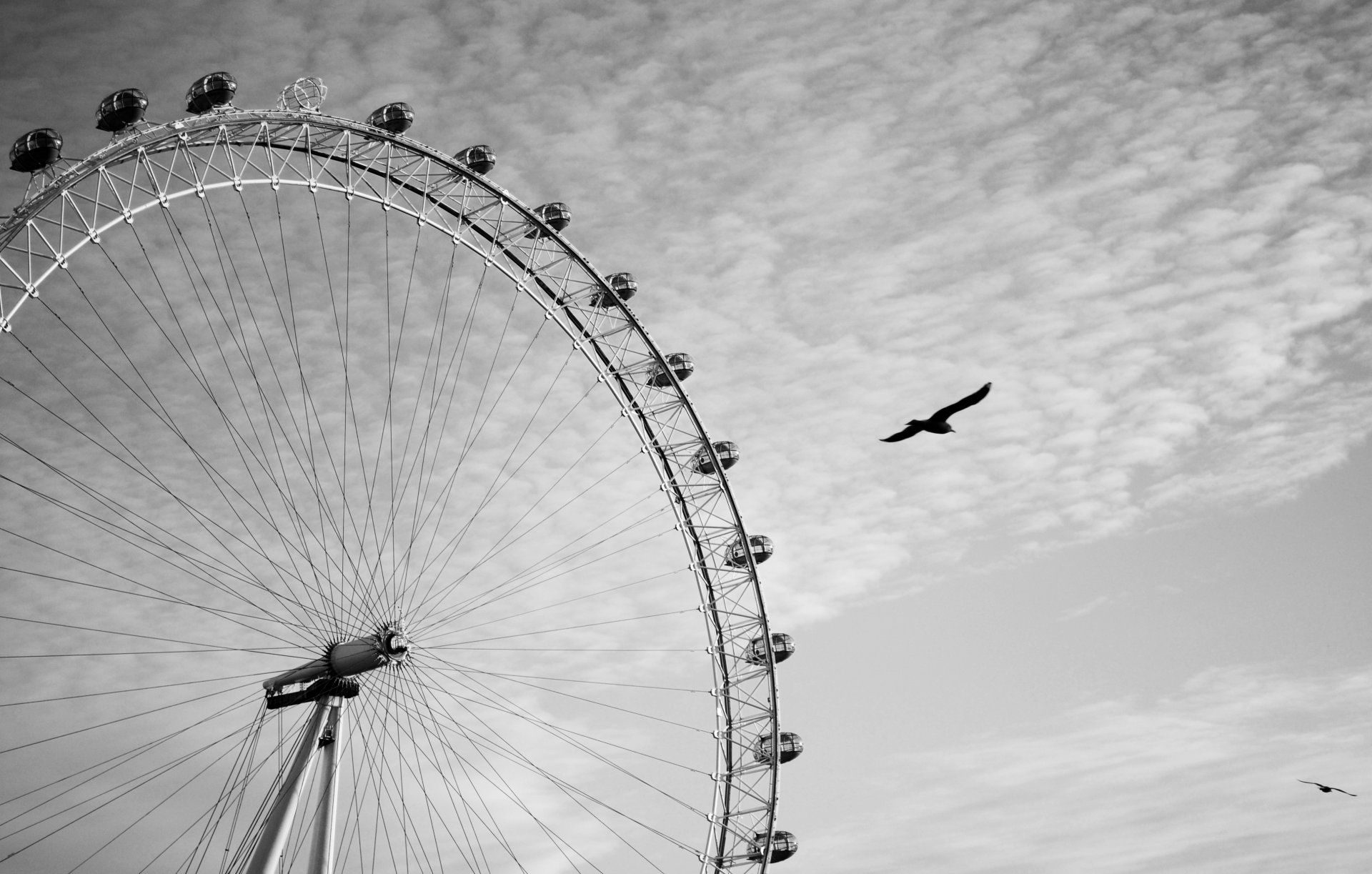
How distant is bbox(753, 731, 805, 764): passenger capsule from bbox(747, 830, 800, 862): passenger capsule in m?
1.81

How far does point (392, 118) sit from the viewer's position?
2619cm

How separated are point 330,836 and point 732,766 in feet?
38.0

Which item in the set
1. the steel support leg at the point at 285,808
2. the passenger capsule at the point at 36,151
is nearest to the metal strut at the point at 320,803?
the steel support leg at the point at 285,808

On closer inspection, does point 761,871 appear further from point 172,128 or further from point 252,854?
point 172,128

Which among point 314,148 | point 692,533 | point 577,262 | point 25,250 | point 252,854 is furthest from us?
point 692,533

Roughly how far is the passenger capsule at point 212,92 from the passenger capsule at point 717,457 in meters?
13.9

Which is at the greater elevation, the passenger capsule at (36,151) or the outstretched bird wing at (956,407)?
the passenger capsule at (36,151)

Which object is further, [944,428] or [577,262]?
[577,262]

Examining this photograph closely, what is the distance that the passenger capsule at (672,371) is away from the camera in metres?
30.8

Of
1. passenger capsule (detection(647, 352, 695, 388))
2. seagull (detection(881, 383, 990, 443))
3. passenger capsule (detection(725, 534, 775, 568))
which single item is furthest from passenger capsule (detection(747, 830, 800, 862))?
seagull (detection(881, 383, 990, 443))

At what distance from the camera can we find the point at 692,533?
3138 centimetres

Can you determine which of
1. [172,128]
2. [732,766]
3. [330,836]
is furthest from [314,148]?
[732,766]

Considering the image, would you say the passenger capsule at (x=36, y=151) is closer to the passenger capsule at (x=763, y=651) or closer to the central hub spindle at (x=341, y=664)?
the central hub spindle at (x=341, y=664)

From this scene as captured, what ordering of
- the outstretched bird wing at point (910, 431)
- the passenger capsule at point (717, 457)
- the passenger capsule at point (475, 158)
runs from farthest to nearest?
the passenger capsule at point (717, 457) < the passenger capsule at point (475, 158) < the outstretched bird wing at point (910, 431)
